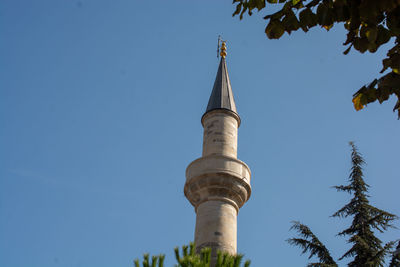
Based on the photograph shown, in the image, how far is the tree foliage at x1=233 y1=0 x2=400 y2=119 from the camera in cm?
423

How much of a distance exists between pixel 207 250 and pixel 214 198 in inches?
187

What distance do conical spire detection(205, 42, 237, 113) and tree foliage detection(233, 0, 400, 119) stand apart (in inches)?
327

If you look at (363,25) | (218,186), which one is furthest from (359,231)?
(363,25)

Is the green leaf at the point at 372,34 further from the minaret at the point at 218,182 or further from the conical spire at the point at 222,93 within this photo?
the conical spire at the point at 222,93

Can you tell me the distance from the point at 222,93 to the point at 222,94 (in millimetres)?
84

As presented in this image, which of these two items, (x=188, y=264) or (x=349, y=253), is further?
(x=349, y=253)

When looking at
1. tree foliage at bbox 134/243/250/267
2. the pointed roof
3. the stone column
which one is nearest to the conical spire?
the pointed roof

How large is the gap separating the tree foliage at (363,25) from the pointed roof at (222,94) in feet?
27.3

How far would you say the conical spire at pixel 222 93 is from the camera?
43.4ft

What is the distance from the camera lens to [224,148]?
12328mm

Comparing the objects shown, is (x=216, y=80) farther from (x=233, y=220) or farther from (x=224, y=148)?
(x=233, y=220)

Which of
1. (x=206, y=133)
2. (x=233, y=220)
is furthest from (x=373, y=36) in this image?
(x=206, y=133)

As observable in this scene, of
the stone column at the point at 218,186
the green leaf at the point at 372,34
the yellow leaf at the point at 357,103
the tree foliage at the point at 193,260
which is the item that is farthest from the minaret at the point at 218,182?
the green leaf at the point at 372,34

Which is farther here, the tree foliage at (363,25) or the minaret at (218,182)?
the minaret at (218,182)
